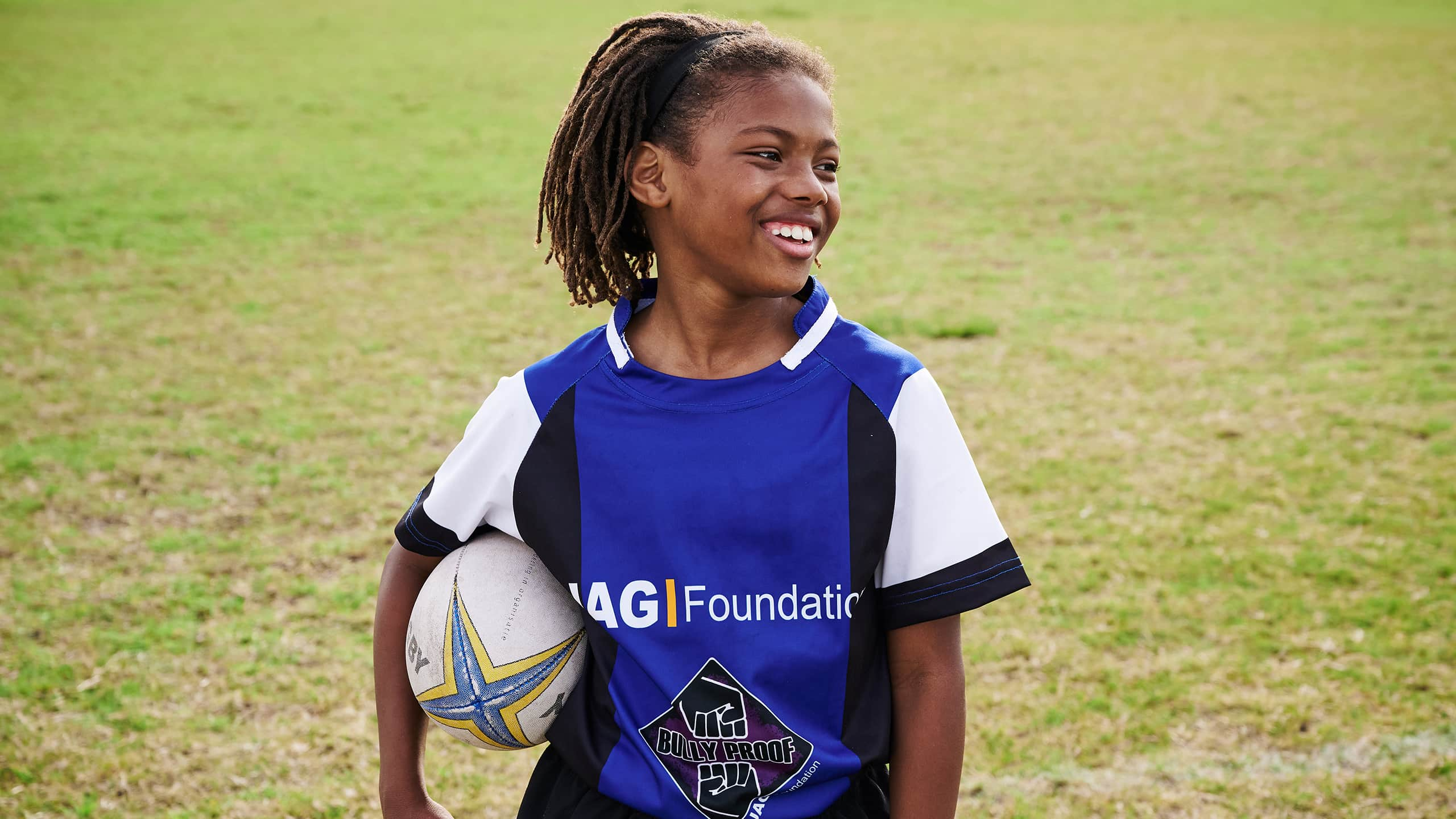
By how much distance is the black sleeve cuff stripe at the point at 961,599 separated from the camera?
1517mm

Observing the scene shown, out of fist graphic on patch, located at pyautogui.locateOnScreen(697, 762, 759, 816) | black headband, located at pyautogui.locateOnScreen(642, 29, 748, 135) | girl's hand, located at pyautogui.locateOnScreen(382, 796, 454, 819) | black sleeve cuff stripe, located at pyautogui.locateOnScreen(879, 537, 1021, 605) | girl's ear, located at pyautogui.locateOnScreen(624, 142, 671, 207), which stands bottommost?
girl's hand, located at pyautogui.locateOnScreen(382, 796, 454, 819)

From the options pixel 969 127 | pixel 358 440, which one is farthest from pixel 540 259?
pixel 969 127

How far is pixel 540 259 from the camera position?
8.53 metres

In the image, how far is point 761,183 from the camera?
1.56 m

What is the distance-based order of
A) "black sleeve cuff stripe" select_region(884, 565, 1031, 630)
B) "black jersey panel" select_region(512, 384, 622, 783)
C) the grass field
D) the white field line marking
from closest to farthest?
"black sleeve cuff stripe" select_region(884, 565, 1031, 630), "black jersey panel" select_region(512, 384, 622, 783), the white field line marking, the grass field

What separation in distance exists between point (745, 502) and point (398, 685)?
67 centimetres

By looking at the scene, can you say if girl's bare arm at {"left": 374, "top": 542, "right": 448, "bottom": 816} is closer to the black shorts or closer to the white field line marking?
the black shorts

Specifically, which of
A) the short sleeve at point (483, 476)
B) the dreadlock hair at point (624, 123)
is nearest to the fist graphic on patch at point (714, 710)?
the short sleeve at point (483, 476)

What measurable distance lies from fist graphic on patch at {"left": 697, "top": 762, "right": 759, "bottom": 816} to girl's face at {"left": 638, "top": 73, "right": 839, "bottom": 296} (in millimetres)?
607

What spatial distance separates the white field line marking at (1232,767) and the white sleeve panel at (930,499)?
1.64m

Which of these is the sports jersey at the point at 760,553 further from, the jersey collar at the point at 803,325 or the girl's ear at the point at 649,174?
the girl's ear at the point at 649,174

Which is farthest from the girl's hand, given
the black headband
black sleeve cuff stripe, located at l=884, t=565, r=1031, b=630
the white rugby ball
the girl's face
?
the black headband

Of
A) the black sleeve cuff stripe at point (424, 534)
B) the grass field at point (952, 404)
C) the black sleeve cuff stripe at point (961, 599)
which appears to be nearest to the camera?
the black sleeve cuff stripe at point (961, 599)

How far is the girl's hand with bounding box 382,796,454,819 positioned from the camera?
5.95 ft
